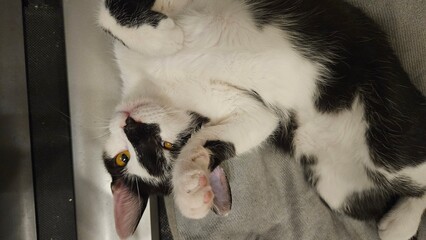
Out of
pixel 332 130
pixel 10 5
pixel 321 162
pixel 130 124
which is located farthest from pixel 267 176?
pixel 10 5

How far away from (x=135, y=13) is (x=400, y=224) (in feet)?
4.02

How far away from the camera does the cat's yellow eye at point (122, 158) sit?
1.38 metres

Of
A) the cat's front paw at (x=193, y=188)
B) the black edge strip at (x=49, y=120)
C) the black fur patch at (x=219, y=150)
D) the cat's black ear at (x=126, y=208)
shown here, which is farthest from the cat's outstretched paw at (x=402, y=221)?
the black edge strip at (x=49, y=120)

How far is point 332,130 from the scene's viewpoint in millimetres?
1447

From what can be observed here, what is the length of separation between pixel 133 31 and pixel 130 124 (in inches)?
11.8

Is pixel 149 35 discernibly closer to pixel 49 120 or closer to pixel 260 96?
pixel 260 96

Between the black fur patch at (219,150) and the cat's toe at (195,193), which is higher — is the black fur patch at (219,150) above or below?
below

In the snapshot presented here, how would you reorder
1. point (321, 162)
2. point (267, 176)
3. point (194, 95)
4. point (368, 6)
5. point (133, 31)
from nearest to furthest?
1. point (133, 31)
2. point (194, 95)
3. point (321, 162)
4. point (368, 6)
5. point (267, 176)

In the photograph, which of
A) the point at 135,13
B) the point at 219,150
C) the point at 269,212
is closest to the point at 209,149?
the point at 219,150

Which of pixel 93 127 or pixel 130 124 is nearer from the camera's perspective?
pixel 130 124

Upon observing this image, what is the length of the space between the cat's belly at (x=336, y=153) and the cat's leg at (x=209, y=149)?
156 millimetres

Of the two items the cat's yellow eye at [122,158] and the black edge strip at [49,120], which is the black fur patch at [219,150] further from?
A: the black edge strip at [49,120]

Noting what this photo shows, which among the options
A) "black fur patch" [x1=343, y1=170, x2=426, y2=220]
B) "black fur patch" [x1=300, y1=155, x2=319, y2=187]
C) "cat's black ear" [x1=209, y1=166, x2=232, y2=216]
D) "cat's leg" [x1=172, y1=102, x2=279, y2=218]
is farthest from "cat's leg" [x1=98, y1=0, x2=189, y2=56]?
"black fur patch" [x1=343, y1=170, x2=426, y2=220]

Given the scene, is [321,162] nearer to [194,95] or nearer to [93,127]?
[194,95]
